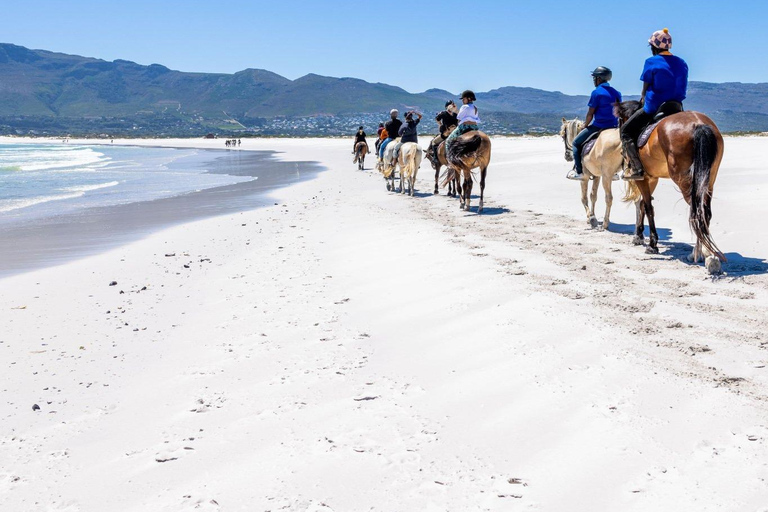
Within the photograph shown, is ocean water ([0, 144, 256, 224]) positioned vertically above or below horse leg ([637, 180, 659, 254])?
below

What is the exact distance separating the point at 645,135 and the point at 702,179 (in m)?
1.22

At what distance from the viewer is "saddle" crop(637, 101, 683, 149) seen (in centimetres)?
759

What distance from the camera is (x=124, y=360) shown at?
4.92m

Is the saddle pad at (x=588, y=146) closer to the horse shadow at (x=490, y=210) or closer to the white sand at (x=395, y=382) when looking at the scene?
the horse shadow at (x=490, y=210)

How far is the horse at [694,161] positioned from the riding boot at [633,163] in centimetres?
26

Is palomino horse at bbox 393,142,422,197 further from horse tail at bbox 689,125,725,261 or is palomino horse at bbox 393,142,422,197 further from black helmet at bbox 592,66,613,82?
horse tail at bbox 689,125,725,261

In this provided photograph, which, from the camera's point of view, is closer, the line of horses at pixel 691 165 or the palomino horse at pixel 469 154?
the line of horses at pixel 691 165

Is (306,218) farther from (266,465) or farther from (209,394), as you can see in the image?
(266,465)

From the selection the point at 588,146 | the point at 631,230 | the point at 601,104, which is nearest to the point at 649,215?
the point at 631,230

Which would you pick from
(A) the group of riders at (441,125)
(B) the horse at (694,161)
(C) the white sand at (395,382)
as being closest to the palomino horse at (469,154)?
(A) the group of riders at (441,125)

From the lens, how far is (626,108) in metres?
8.70

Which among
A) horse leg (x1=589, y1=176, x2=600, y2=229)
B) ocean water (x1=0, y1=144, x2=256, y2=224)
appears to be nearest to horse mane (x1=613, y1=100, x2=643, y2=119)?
horse leg (x1=589, y1=176, x2=600, y2=229)

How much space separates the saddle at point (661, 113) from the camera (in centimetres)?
759

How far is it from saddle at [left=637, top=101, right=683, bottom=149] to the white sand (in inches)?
56.7
